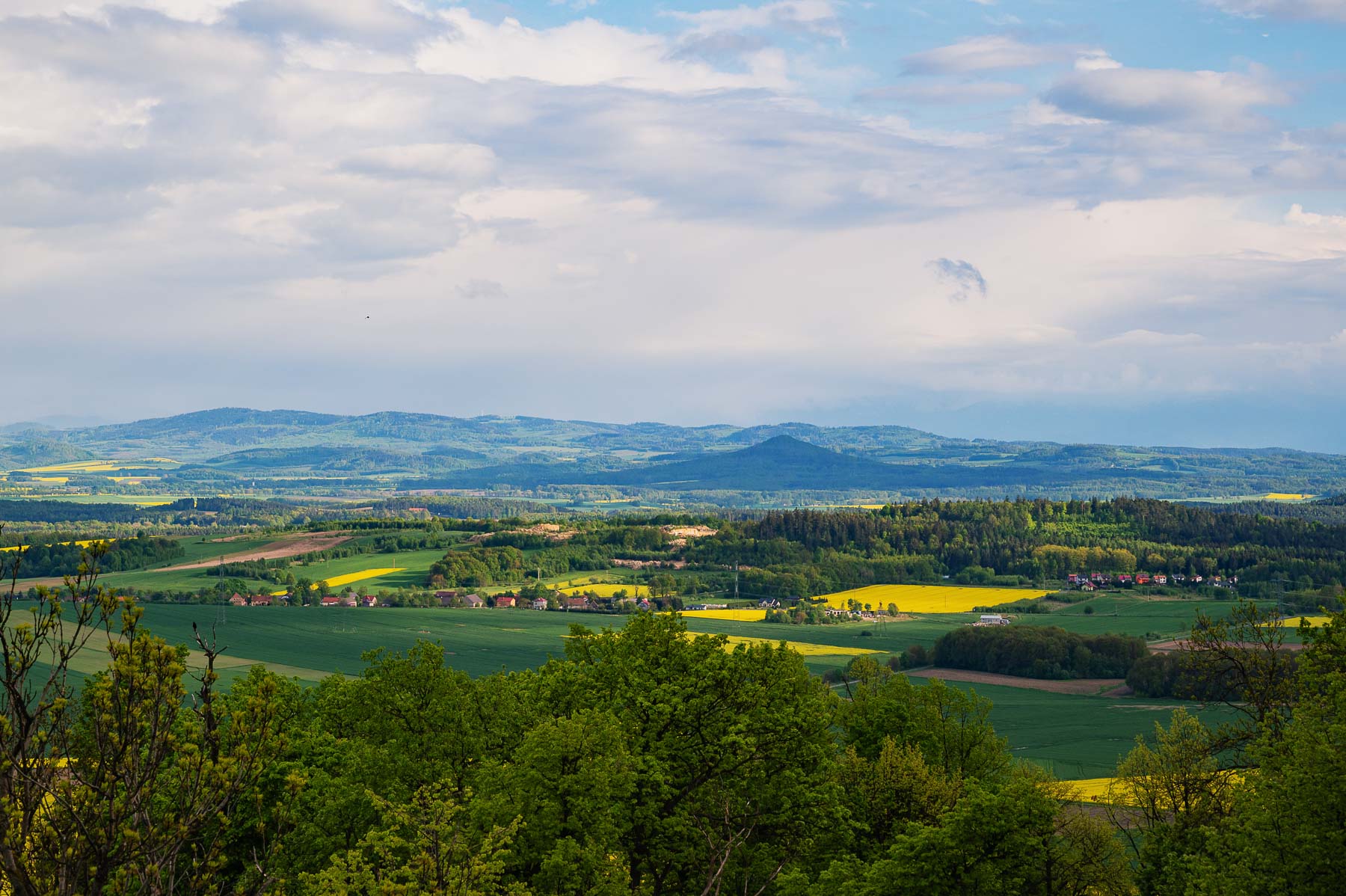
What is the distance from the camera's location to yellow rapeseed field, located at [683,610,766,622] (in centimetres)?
16400

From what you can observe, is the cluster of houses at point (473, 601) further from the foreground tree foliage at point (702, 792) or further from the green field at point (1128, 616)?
the foreground tree foliage at point (702, 792)

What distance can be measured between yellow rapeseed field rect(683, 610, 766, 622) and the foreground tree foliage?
107806mm

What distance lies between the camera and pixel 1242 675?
4416 cm

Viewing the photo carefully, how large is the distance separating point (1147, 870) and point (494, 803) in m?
22.8

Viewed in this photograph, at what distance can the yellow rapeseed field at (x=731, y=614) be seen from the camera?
538 feet

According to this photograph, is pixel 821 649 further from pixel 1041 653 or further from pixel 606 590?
pixel 606 590

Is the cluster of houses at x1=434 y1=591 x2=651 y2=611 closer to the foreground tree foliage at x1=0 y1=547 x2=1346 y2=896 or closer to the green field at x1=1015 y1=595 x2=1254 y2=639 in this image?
the green field at x1=1015 y1=595 x2=1254 y2=639

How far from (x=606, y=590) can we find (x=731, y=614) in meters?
26.2

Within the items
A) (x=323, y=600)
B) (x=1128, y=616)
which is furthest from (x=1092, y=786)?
(x=323, y=600)

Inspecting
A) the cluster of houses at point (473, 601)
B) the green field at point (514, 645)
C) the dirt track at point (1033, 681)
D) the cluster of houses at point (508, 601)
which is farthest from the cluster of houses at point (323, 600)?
the dirt track at point (1033, 681)

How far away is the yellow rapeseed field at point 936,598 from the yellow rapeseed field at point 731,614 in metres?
14.4

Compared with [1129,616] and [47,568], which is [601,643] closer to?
[1129,616]

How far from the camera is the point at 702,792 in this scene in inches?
1591

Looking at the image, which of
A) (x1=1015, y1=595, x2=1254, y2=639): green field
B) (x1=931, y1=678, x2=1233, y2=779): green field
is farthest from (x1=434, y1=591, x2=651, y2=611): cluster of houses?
(x1=931, y1=678, x2=1233, y2=779): green field
